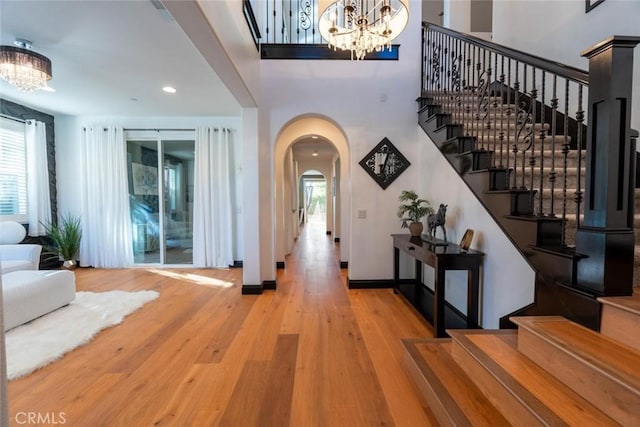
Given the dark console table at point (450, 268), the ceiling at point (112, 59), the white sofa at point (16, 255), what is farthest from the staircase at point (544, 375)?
the white sofa at point (16, 255)

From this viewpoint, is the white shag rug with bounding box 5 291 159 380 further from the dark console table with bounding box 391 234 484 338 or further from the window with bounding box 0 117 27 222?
the dark console table with bounding box 391 234 484 338

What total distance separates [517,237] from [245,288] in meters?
3.13

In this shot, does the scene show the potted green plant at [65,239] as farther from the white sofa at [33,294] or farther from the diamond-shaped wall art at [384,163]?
the diamond-shaped wall art at [384,163]

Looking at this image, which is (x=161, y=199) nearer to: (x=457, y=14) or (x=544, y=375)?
(x=544, y=375)

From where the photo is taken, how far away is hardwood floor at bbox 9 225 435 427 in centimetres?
173

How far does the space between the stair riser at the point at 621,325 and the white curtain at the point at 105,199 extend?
628cm

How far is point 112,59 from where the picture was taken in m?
3.13

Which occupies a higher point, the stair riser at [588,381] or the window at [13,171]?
the window at [13,171]

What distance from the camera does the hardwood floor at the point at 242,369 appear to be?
5.68ft

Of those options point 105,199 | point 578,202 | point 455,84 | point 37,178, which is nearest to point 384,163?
point 455,84

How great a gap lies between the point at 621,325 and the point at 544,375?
45cm

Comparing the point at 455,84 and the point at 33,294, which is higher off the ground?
the point at 455,84

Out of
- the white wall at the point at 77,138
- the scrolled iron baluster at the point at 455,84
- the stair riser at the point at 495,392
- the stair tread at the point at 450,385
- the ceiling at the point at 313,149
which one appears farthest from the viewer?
the ceiling at the point at 313,149

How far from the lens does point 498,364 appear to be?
62.0 inches
